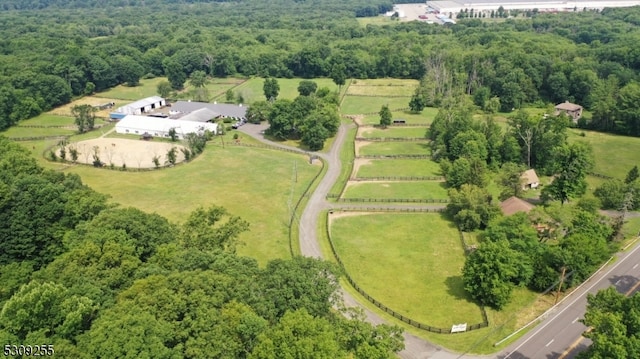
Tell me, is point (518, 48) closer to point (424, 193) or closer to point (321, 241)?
point (424, 193)

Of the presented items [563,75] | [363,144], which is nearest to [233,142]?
[363,144]

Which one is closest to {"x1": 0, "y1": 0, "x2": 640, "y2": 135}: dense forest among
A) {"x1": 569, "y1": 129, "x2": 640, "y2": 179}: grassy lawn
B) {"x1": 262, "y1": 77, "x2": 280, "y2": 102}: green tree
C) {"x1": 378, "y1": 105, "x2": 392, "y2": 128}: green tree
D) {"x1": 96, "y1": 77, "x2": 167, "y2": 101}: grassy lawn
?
{"x1": 96, "y1": 77, "x2": 167, "y2": 101}: grassy lawn

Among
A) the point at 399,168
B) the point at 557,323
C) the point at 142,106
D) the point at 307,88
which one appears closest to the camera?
the point at 557,323

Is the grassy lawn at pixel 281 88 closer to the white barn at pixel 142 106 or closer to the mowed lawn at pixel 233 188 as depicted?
the white barn at pixel 142 106

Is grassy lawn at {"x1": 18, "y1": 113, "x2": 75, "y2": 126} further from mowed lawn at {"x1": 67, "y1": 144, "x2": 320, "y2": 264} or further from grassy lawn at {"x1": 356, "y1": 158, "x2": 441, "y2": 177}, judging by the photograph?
grassy lawn at {"x1": 356, "y1": 158, "x2": 441, "y2": 177}

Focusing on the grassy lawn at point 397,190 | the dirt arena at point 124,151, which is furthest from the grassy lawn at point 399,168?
the dirt arena at point 124,151

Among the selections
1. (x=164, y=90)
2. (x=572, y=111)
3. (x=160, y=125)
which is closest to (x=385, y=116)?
(x=572, y=111)

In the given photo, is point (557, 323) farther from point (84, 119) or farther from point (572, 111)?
point (84, 119)
